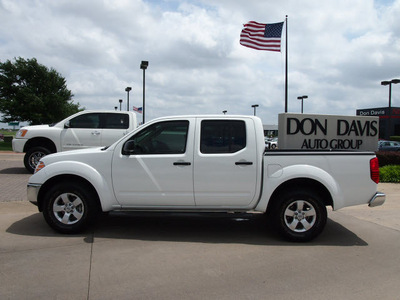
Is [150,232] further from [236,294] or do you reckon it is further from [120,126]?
[120,126]

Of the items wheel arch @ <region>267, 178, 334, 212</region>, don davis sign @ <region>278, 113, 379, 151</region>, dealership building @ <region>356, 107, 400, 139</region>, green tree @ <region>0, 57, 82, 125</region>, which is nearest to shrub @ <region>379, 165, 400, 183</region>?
don davis sign @ <region>278, 113, 379, 151</region>

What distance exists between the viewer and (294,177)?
15.9 feet

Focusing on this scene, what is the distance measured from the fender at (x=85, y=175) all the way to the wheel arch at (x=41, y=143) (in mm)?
6514

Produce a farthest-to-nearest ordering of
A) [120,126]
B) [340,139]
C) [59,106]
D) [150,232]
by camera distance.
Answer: [59,106], [120,126], [340,139], [150,232]

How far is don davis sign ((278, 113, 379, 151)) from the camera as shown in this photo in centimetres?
649

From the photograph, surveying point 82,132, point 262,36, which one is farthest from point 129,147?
point 262,36

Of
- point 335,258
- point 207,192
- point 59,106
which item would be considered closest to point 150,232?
point 207,192

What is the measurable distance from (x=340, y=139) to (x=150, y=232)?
4082mm

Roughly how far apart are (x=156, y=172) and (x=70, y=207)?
4.53ft

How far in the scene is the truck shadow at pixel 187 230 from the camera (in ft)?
16.5

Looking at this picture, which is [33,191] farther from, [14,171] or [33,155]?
[14,171]

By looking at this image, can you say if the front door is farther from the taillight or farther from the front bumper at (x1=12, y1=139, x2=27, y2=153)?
the front bumper at (x1=12, y1=139, x2=27, y2=153)

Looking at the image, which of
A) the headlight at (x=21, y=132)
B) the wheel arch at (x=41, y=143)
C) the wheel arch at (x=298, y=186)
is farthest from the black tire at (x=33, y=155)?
the wheel arch at (x=298, y=186)

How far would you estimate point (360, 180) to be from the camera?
16.3 feet
